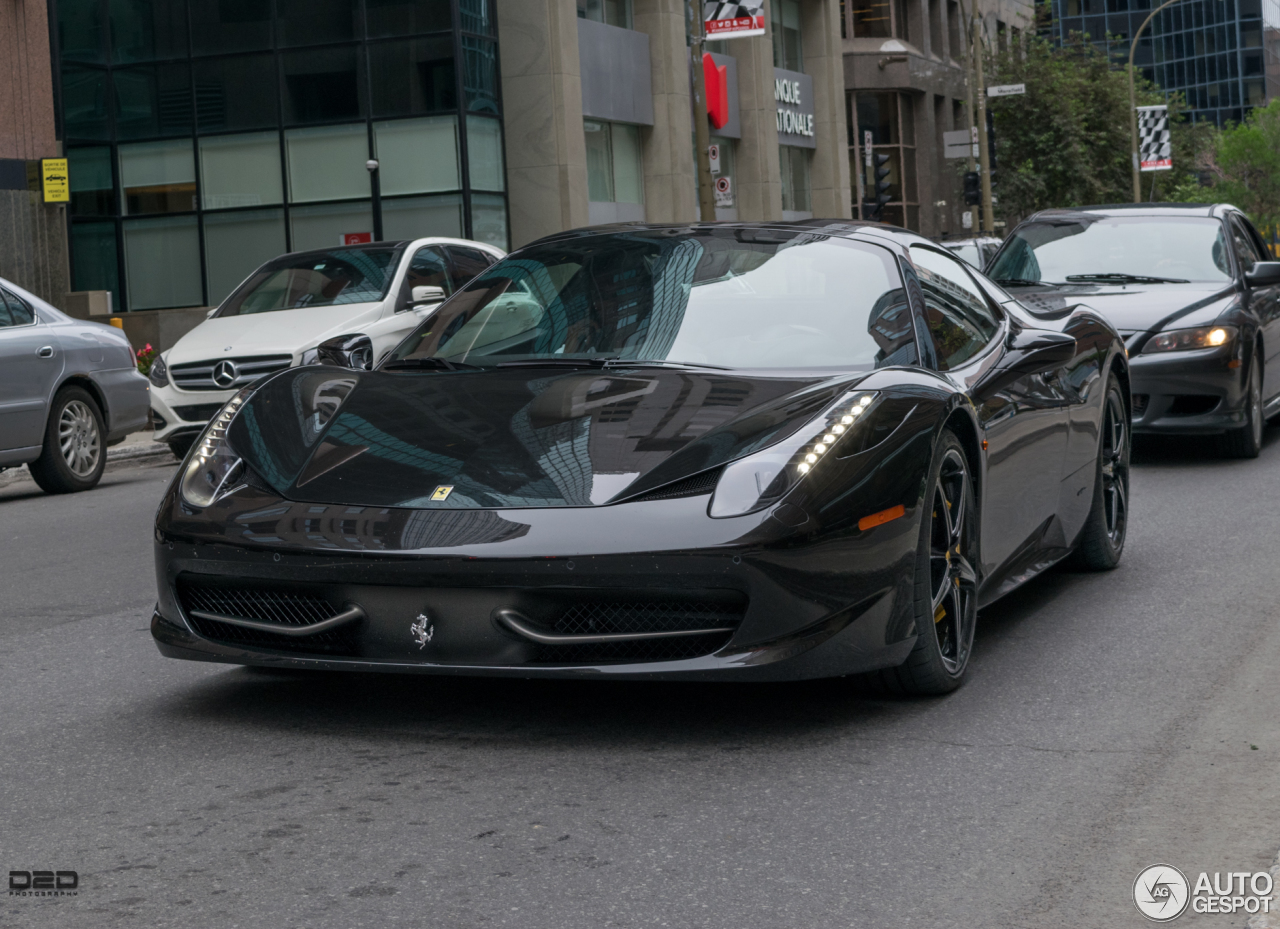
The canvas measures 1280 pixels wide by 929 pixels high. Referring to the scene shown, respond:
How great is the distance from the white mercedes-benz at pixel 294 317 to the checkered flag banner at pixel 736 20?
10490 millimetres

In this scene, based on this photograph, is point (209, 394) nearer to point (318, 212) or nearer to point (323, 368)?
point (323, 368)

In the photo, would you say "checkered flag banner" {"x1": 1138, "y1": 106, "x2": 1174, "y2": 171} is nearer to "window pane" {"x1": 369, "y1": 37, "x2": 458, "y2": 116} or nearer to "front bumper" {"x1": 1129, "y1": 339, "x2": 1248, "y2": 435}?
"window pane" {"x1": 369, "y1": 37, "x2": 458, "y2": 116}

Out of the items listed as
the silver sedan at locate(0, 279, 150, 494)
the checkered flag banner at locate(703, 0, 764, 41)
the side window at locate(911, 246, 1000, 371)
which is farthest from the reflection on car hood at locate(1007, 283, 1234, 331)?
the checkered flag banner at locate(703, 0, 764, 41)

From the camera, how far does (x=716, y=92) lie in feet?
124

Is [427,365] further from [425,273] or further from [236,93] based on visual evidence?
[236,93]

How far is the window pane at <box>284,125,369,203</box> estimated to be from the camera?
29344mm

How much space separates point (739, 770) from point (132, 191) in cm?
2840

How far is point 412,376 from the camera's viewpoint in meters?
5.18

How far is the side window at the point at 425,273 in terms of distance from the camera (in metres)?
14.1

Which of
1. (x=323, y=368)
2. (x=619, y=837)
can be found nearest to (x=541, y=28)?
(x=323, y=368)

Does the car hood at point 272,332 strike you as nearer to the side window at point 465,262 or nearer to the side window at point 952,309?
the side window at point 465,262

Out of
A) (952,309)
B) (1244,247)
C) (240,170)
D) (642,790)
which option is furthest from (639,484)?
(240,170)

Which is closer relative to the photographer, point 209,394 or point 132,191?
point 209,394

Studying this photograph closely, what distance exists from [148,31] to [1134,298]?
76.3 feet
